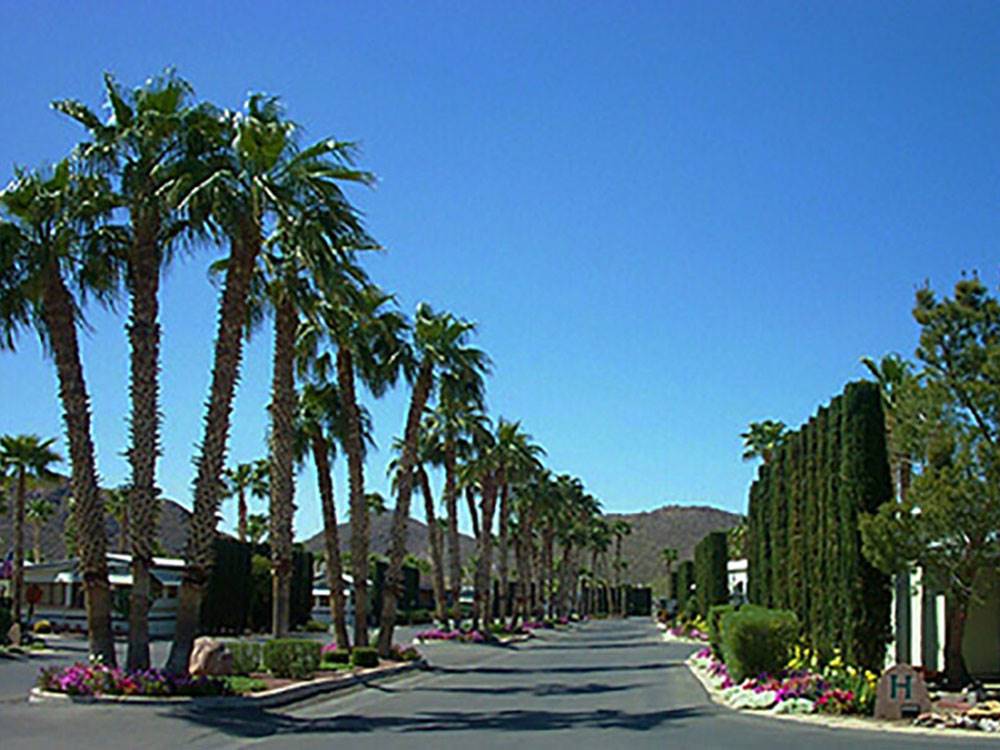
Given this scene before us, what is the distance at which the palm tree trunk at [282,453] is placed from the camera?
92.1 feet

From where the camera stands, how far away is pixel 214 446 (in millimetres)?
23031

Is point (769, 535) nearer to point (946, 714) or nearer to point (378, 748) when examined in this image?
point (946, 714)

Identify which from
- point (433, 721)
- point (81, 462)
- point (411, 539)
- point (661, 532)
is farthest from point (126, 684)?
point (661, 532)

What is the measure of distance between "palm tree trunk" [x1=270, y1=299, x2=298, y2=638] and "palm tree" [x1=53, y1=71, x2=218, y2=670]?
4990mm

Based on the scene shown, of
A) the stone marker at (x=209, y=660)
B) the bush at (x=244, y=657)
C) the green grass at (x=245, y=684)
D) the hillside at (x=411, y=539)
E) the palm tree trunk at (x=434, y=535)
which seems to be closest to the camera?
the green grass at (x=245, y=684)

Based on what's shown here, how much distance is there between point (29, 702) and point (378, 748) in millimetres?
8161

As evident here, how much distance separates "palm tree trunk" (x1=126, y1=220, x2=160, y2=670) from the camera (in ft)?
74.3

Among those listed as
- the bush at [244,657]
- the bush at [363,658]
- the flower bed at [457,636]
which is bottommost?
the flower bed at [457,636]

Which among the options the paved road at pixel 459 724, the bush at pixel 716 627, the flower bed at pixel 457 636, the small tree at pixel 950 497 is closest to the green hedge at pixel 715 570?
the flower bed at pixel 457 636

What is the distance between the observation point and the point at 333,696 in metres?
25.0

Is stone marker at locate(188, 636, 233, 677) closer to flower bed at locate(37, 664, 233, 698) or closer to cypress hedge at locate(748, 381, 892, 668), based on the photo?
flower bed at locate(37, 664, 233, 698)

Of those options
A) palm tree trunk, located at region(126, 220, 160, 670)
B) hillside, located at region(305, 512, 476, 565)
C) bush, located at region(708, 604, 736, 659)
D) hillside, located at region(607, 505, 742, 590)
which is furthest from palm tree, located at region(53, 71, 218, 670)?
hillside, located at region(607, 505, 742, 590)

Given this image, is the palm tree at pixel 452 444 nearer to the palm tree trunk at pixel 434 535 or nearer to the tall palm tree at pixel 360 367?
the palm tree trunk at pixel 434 535

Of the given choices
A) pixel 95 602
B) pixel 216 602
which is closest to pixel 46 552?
pixel 216 602
